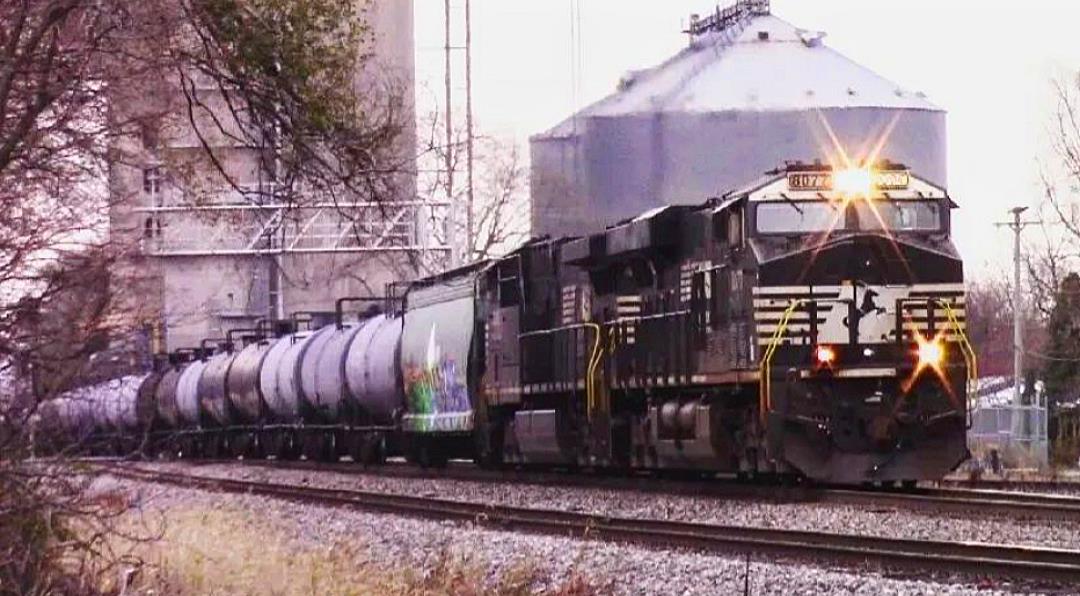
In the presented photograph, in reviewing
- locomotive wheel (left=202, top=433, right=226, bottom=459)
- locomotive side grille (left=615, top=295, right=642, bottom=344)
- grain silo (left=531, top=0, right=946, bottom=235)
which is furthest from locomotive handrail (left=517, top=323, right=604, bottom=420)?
locomotive wheel (left=202, top=433, right=226, bottom=459)

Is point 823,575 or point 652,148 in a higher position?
point 652,148

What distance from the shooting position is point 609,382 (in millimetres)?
22328

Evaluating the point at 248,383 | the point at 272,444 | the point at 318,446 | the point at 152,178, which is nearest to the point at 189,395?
the point at 248,383

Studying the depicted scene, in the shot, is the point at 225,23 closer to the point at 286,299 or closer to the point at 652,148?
the point at 652,148

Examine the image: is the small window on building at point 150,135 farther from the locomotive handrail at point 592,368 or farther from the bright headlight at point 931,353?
the locomotive handrail at point 592,368

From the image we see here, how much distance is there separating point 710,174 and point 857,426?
21.7 m

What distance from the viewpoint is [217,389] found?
3997cm

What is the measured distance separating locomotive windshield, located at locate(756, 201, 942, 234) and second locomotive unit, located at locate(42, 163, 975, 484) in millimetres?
21

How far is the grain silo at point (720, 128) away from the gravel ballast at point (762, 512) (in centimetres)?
1592

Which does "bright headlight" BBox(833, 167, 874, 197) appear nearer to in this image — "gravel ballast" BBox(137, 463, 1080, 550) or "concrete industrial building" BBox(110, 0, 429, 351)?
"gravel ballast" BBox(137, 463, 1080, 550)

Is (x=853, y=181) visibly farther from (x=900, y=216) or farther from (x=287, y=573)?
(x=287, y=573)

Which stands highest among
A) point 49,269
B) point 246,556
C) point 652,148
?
point 652,148

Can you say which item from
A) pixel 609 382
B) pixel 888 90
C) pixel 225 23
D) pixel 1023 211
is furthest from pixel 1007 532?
pixel 1023 211

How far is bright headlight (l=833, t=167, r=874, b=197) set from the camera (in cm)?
1897
